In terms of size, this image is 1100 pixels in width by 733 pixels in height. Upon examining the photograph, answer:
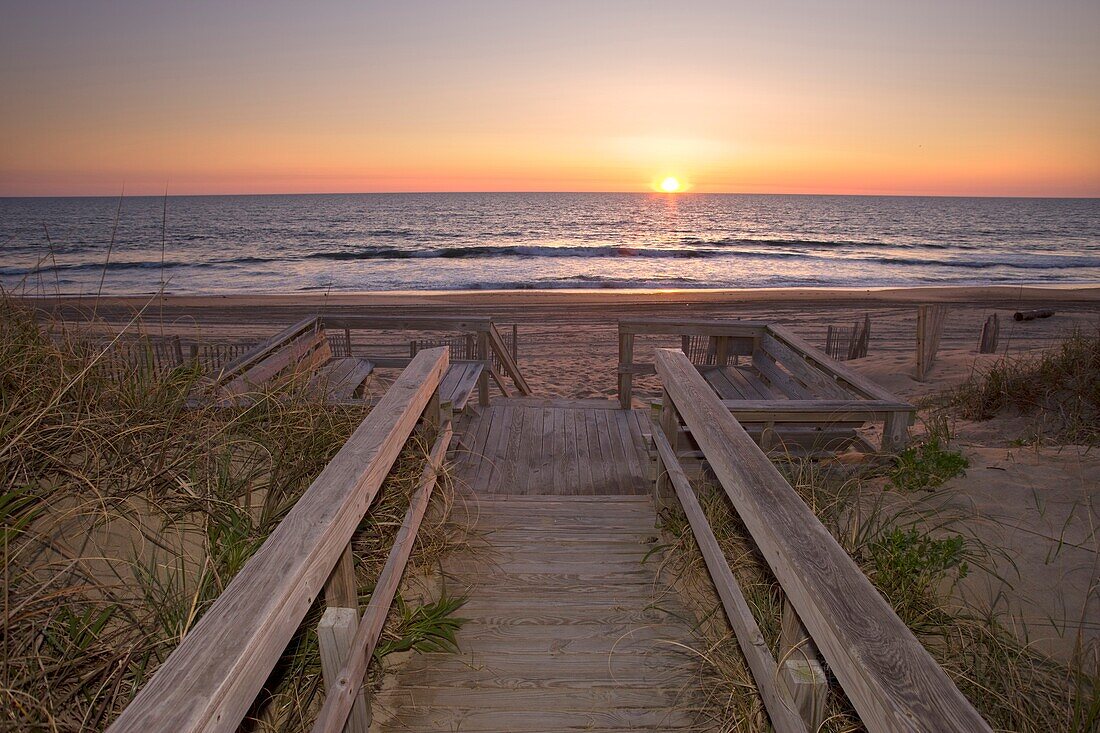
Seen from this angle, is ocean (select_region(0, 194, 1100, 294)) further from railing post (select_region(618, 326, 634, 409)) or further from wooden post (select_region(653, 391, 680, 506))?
wooden post (select_region(653, 391, 680, 506))

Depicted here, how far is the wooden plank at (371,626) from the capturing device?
1618 mm

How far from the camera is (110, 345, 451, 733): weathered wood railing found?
0.98 m

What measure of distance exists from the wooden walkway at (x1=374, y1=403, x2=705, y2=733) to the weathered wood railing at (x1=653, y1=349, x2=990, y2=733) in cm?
49

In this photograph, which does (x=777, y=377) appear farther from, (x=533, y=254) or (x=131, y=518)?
(x=533, y=254)

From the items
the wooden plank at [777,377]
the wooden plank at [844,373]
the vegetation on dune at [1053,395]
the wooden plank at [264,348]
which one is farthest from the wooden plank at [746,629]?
the vegetation on dune at [1053,395]

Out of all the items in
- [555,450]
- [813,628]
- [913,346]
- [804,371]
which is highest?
[813,628]

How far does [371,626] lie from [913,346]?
15.4m

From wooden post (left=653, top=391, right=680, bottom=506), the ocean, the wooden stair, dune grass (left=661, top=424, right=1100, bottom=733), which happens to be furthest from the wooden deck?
the ocean

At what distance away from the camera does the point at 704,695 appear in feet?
7.48

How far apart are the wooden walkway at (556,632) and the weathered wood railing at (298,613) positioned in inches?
16.8

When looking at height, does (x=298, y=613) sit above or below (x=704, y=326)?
below

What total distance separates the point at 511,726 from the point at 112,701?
3.97 feet

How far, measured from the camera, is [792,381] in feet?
19.2

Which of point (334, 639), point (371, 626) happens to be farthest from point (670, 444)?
point (334, 639)
